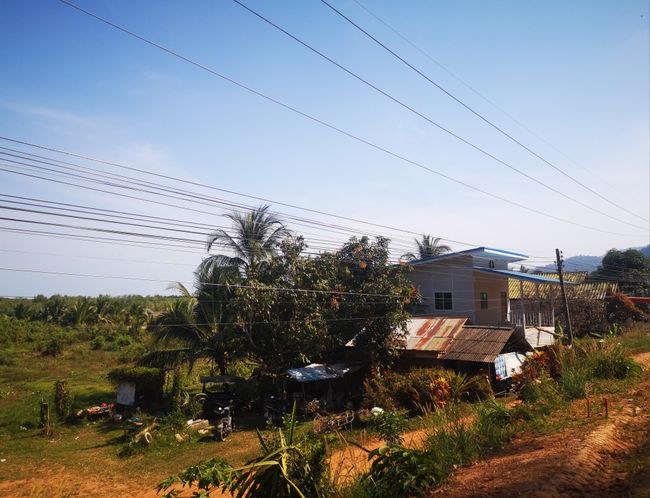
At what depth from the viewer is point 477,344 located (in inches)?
678

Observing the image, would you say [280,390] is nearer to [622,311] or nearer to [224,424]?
[224,424]

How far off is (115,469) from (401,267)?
1343 cm

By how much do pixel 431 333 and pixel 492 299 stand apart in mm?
8567

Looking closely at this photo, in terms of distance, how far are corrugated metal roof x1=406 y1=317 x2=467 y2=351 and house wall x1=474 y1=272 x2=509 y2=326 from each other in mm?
6212

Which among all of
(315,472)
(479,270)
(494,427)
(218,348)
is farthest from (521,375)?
(218,348)

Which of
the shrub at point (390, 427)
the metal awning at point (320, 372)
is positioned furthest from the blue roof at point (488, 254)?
the shrub at point (390, 427)

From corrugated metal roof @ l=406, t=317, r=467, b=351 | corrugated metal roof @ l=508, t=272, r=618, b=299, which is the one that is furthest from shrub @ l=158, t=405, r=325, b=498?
corrugated metal roof @ l=508, t=272, r=618, b=299

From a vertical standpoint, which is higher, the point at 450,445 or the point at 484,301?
the point at 484,301

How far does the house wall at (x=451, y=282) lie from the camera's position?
24891 mm

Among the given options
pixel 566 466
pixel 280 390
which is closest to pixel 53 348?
pixel 280 390

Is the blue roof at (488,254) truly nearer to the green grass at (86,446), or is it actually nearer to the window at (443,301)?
the window at (443,301)

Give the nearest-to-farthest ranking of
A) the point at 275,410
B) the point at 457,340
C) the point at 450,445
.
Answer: the point at 450,445 < the point at 275,410 < the point at 457,340

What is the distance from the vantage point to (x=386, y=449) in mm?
5641

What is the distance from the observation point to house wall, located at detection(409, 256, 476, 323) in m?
24.9
